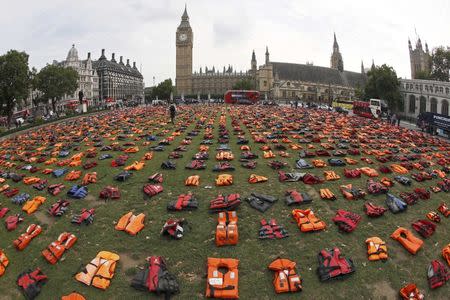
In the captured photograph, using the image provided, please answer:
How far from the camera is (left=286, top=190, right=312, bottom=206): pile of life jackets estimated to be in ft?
54.3

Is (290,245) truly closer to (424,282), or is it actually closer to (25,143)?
(424,282)

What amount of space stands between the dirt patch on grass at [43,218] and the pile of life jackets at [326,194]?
1310 cm

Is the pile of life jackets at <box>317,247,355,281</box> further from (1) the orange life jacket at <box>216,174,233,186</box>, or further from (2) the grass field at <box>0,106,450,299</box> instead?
(1) the orange life jacket at <box>216,174,233,186</box>

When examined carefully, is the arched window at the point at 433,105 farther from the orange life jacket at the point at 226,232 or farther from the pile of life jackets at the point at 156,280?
the pile of life jackets at the point at 156,280

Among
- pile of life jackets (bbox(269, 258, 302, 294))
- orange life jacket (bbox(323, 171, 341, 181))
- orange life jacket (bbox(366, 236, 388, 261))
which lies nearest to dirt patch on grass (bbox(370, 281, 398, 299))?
orange life jacket (bbox(366, 236, 388, 261))

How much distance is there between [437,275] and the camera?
11734 millimetres

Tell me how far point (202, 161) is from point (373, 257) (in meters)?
13.2

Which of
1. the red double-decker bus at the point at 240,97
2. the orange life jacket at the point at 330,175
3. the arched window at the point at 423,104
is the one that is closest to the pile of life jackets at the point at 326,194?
the orange life jacket at the point at 330,175

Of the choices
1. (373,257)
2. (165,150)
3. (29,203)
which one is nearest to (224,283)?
(373,257)

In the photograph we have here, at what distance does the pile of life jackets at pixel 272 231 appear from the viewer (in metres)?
13.9

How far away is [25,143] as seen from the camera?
33750mm

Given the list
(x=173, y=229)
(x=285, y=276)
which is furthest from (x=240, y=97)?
(x=285, y=276)

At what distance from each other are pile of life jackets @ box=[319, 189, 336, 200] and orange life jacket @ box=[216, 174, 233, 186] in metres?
4.91

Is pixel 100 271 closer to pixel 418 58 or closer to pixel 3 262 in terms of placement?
pixel 3 262
